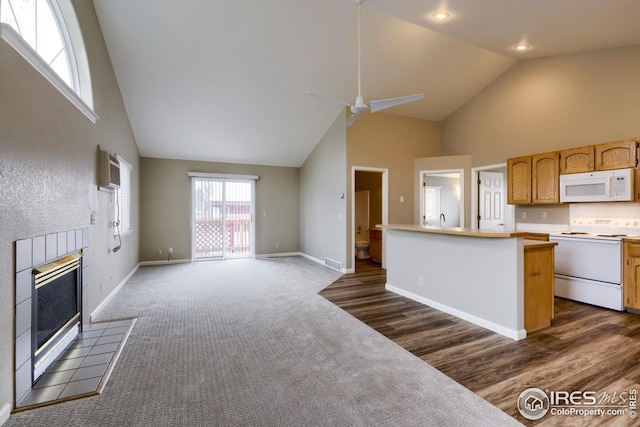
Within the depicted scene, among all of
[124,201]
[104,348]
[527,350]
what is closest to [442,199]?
[527,350]

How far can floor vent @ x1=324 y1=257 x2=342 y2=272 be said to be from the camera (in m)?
5.98

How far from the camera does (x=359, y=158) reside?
5871 millimetres

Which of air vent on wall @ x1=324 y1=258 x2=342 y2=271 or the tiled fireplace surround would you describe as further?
air vent on wall @ x1=324 y1=258 x2=342 y2=271

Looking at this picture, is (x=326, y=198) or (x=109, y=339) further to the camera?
(x=326, y=198)

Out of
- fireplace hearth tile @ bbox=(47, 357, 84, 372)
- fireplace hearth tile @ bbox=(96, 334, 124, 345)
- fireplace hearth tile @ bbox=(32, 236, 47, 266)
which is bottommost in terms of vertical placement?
fireplace hearth tile @ bbox=(47, 357, 84, 372)

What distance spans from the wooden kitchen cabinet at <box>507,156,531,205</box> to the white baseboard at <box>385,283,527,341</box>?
8.33 ft

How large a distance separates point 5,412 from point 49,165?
169 centimetres

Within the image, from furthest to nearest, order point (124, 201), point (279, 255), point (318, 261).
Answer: point (279, 255) → point (318, 261) → point (124, 201)

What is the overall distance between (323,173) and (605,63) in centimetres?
482

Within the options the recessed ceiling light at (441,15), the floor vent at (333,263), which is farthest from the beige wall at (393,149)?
the recessed ceiling light at (441,15)

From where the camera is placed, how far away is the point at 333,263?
6.21m

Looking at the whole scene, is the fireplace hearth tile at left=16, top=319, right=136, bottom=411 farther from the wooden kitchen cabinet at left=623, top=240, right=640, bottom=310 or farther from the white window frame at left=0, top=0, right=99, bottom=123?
the wooden kitchen cabinet at left=623, top=240, right=640, bottom=310

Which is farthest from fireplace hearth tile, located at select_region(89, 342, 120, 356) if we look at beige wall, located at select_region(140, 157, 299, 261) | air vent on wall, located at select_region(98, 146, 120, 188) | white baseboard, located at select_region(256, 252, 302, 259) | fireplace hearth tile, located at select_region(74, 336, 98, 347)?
white baseboard, located at select_region(256, 252, 302, 259)

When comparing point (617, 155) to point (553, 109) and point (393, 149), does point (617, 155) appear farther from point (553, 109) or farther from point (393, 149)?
point (393, 149)
